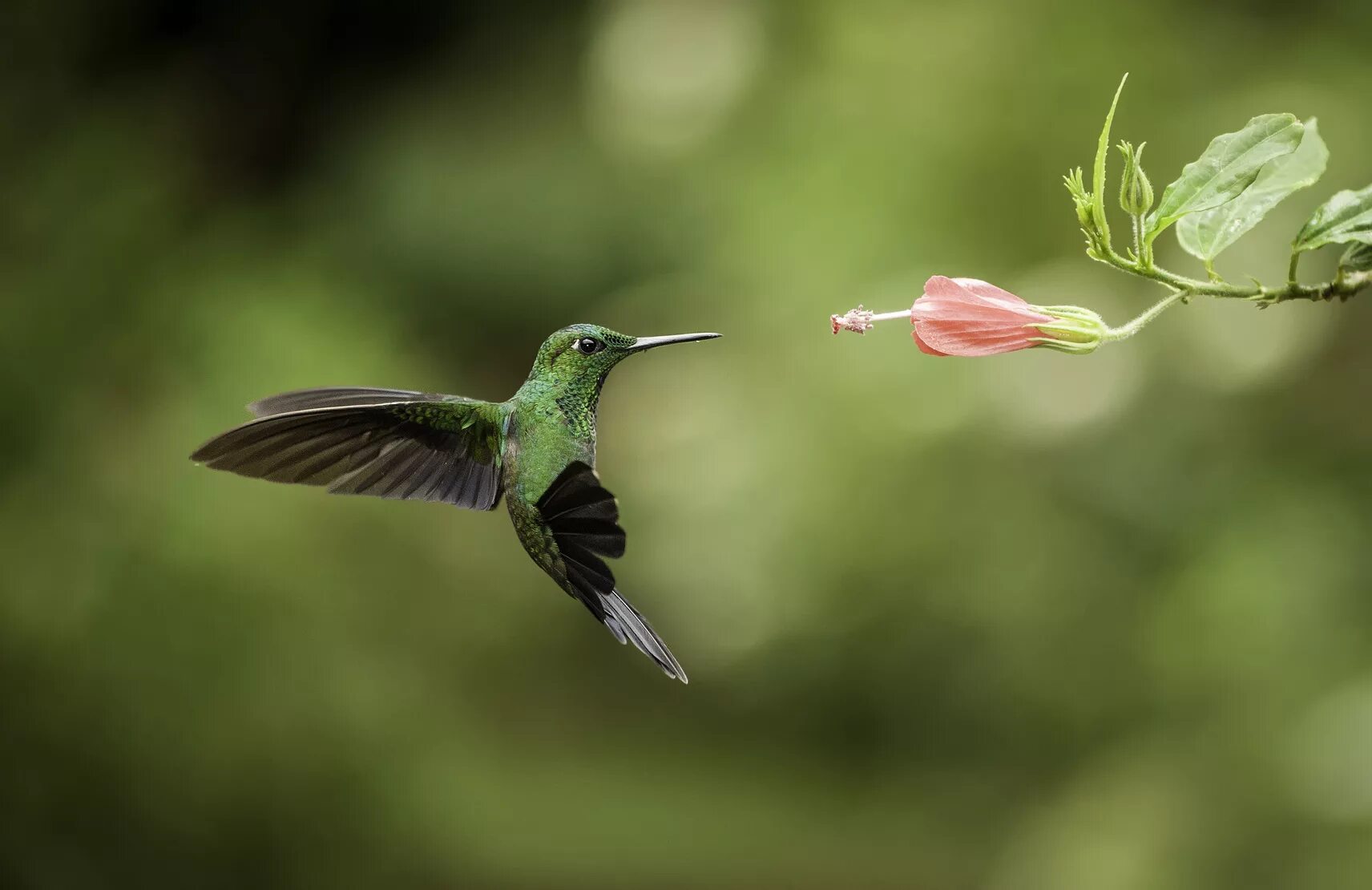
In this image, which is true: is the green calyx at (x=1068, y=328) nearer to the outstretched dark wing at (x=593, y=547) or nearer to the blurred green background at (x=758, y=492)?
the outstretched dark wing at (x=593, y=547)

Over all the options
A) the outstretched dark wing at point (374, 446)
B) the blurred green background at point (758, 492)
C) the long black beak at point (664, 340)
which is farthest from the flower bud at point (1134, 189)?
the blurred green background at point (758, 492)

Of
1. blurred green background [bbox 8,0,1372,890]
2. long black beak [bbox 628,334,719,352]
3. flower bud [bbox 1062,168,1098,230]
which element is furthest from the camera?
blurred green background [bbox 8,0,1372,890]

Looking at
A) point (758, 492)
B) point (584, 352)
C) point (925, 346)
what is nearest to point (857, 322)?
point (925, 346)

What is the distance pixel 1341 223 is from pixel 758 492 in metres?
2.17

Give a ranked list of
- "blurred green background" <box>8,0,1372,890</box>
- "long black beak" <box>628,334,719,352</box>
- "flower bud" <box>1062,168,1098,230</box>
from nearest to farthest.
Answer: "long black beak" <box>628,334,719,352</box> < "flower bud" <box>1062,168,1098,230</box> < "blurred green background" <box>8,0,1372,890</box>

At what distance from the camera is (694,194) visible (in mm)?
3650

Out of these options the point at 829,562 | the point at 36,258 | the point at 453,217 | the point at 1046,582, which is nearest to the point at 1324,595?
the point at 1046,582

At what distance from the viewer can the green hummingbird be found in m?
0.62

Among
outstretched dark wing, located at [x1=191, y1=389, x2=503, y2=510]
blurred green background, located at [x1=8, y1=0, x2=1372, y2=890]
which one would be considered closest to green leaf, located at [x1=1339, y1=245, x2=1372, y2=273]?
outstretched dark wing, located at [x1=191, y1=389, x2=503, y2=510]

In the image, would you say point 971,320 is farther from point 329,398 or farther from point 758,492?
point 758,492

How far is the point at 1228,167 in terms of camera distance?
2.16ft

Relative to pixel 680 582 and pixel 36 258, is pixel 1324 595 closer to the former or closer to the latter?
pixel 680 582

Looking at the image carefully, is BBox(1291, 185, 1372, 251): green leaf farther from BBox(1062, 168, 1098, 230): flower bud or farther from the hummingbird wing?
the hummingbird wing

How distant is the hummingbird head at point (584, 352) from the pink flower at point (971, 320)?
0.51ft
